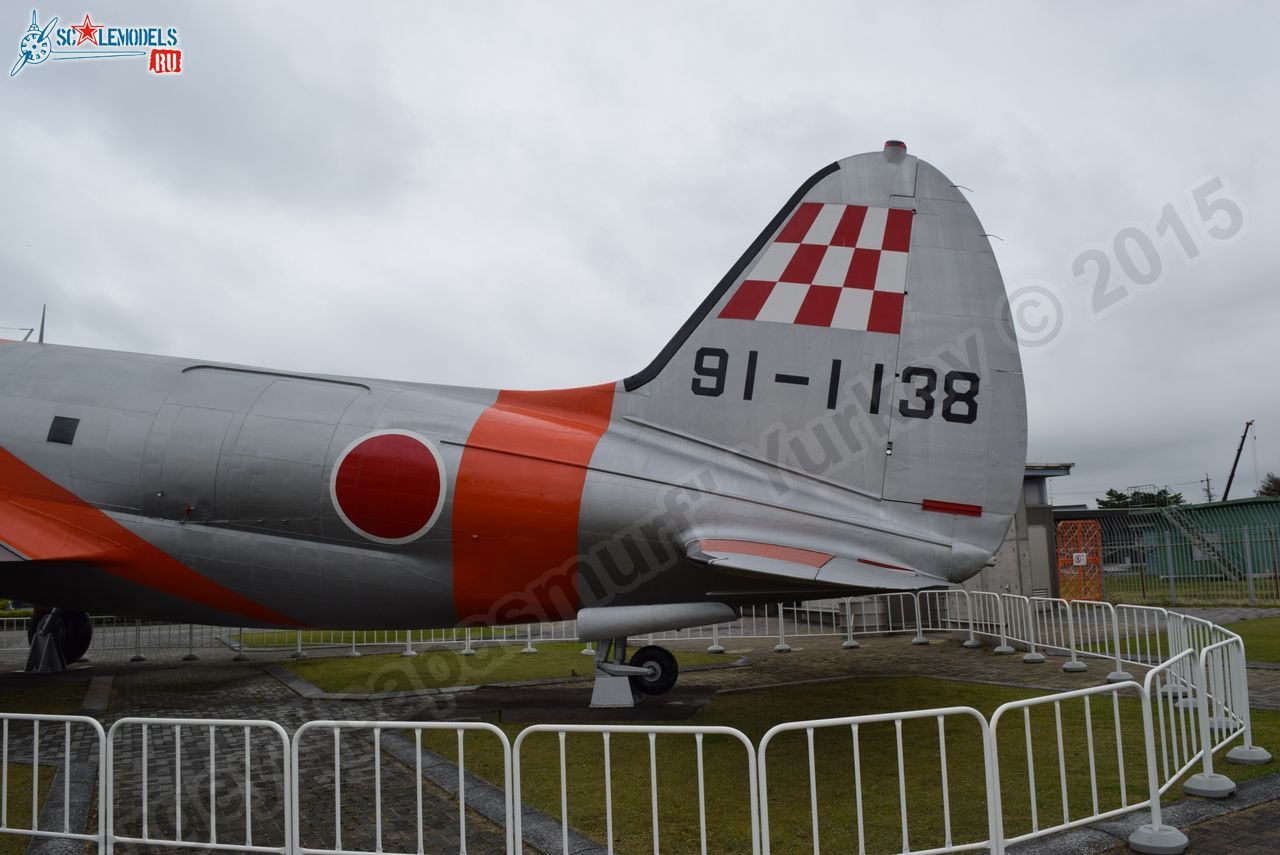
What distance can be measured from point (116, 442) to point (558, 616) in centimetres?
514

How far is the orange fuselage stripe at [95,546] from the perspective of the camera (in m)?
9.03

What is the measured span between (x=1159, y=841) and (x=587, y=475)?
17.1ft

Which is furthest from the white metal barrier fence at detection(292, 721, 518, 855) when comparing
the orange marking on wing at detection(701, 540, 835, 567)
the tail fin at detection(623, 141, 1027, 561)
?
the tail fin at detection(623, 141, 1027, 561)

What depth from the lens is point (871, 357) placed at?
8289 millimetres

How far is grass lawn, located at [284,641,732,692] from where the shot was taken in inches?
489

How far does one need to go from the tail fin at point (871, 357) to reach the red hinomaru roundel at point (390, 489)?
2.23 m

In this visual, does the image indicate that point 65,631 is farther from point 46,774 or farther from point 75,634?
point 46,774

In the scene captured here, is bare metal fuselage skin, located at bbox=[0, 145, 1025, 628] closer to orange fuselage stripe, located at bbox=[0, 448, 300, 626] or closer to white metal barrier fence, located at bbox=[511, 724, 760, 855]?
orange fuselage stripe, located at bbox=[0, 448, 300, 626]

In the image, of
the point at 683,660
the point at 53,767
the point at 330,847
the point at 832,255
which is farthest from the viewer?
the point at 683,660

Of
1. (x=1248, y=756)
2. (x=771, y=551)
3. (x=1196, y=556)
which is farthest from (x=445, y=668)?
(x=1196, y=556)

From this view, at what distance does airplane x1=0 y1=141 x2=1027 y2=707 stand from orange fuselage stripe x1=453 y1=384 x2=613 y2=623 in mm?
22

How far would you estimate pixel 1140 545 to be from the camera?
2416 centimetres

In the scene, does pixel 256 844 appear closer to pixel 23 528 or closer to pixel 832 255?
pixel 23 528

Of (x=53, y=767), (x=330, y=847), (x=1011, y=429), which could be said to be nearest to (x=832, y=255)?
(x=1011, y=429)
